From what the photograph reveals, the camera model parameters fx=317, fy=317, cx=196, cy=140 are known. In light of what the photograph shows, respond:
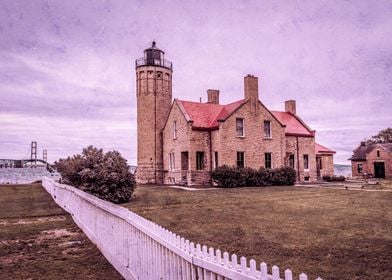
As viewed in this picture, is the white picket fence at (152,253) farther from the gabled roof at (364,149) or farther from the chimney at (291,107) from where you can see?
the gabled roof at (364,149)

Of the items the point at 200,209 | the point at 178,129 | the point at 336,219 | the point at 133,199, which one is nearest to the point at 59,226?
the point at 200,209

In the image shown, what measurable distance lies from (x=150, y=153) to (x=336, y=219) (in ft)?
76.9

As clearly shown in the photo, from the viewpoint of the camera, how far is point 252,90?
28.8 m

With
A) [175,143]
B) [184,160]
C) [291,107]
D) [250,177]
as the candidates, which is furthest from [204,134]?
[291,107]

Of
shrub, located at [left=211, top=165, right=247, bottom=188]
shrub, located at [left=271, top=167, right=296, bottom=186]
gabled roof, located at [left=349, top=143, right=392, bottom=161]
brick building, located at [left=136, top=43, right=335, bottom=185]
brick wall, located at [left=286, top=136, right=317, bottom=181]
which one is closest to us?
shrub, located at [left=211, top=165, right=247, bottom=188]

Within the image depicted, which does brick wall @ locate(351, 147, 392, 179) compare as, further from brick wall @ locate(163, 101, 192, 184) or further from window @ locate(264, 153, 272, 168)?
brick wall @ locate(163, 101, 192, 184)

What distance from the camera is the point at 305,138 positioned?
33.7m

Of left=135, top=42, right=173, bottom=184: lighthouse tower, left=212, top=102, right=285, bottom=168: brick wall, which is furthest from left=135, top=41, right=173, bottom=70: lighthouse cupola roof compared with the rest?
left=212, top=102, right=285, bottom=168: brick wall

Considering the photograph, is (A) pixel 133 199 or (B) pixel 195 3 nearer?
(B) pixel 195 3

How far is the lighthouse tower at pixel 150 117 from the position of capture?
32.4 metres

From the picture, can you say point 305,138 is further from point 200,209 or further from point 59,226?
point 59,226

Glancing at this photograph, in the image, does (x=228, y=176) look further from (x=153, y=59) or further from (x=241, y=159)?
(x=153, y=59)

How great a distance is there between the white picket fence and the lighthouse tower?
23.4m

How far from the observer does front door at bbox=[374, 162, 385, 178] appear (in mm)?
43094
